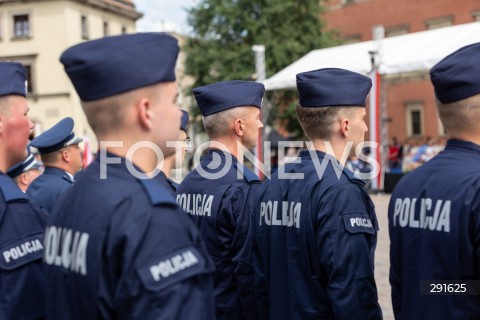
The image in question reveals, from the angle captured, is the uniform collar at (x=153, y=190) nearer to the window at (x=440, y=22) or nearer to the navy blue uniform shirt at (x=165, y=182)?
the navy blue uniform shirt at (x=165, y=182)

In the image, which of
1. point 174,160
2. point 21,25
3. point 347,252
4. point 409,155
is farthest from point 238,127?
point 21,25

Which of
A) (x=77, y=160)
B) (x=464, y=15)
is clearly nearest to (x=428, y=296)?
(x=77, y=160)

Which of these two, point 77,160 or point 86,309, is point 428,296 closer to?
point 86,309

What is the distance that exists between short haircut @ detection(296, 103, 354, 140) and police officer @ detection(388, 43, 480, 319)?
2.13 feet

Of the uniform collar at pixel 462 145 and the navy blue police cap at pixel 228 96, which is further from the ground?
the navy blue police cap at pixel 228 96

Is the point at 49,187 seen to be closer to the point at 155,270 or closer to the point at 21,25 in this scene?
the point at 155,270

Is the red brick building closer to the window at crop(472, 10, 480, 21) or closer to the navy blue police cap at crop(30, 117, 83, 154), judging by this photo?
the window at crop(472, 10, 480, 21)

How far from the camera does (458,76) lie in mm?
2684

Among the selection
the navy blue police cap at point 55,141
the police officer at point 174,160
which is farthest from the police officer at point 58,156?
the police officer at point 174,160

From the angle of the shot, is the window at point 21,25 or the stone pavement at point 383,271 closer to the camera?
the stone pavement at point 383,271

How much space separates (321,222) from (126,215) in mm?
1446

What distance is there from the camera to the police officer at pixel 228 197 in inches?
152

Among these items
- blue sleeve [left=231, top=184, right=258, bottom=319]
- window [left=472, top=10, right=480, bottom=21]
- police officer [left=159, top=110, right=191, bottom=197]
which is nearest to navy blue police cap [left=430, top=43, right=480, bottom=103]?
blue sleeve [left=231, top=184, right=258, bottom=319]

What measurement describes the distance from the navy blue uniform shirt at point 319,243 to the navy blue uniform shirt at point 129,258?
119 centimetres
